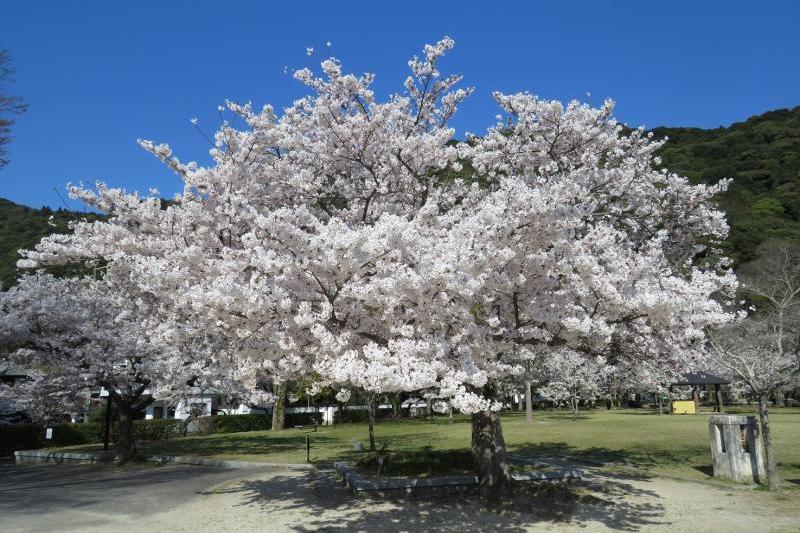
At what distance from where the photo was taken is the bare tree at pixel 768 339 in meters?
11.9

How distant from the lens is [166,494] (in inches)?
494

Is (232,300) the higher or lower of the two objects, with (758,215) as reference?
lower

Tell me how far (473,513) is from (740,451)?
24.5 feet

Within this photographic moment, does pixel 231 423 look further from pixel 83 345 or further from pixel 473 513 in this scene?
pixel 473 513

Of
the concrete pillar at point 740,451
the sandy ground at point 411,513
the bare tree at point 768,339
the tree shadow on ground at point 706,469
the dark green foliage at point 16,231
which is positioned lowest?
the tree shadow on ground at point 706,469

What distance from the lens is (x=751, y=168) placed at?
70.1 meters

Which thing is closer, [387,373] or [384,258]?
[387,373]

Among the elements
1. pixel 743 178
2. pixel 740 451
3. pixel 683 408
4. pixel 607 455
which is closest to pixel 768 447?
pixel 740 451

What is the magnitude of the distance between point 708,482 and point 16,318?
19768mm

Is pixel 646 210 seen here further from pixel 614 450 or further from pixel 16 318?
pixel 16 318

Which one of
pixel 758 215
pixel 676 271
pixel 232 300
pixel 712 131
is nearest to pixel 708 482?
pixel 676 271

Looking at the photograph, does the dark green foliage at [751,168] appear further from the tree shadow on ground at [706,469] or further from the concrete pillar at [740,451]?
the concrete pillar at [740,451]

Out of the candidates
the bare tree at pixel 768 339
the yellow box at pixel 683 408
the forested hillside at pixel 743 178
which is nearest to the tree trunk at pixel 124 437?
the bare tree at pixel 768 339

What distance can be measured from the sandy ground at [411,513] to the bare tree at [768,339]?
7.18 ft
